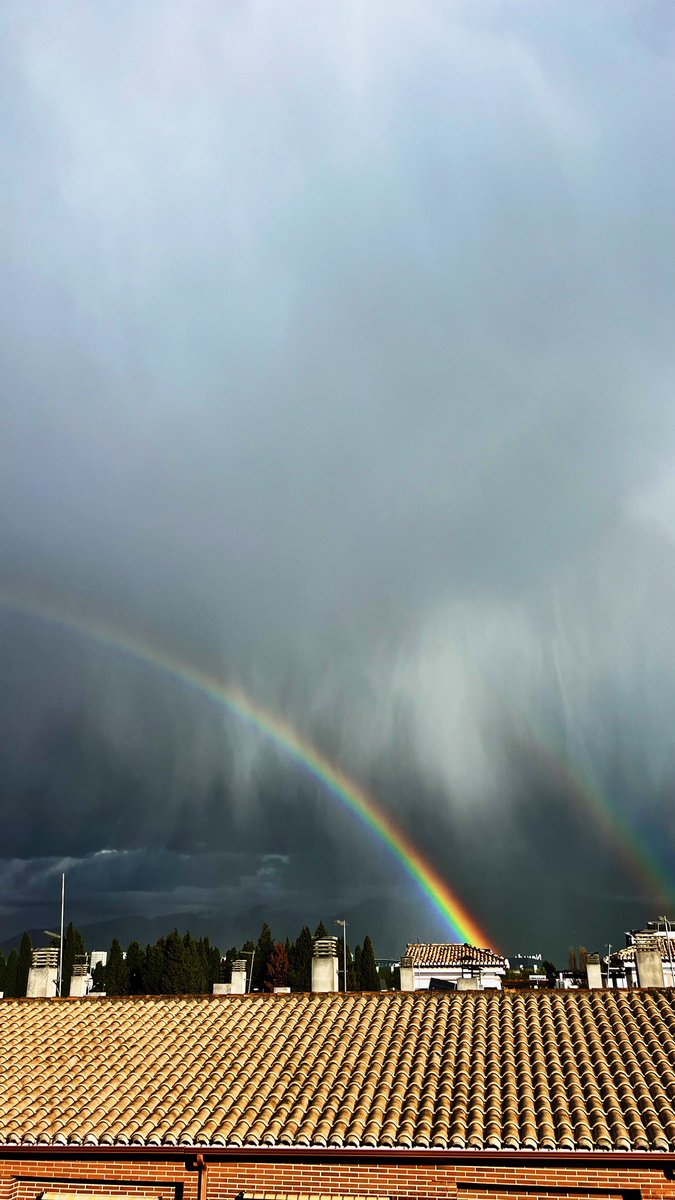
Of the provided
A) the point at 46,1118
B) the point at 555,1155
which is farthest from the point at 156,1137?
the point at 555,1155

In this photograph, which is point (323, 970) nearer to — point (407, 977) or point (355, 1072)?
point (407, 977)

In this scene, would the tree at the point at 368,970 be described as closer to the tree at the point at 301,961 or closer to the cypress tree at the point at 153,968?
the tree at the point at 301,961

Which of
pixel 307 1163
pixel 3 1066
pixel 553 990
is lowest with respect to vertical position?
pixel 307 1163

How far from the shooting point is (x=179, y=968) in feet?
257

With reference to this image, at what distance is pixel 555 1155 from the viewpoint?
46.0 feet

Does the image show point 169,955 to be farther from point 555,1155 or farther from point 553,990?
point 555,1155

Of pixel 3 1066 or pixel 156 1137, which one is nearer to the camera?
pixel 156 1137

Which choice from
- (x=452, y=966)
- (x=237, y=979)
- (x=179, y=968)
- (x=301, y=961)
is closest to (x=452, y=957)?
(x=452, y=966)

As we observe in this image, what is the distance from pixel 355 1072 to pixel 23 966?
77.6 metres

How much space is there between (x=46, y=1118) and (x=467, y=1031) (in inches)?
331

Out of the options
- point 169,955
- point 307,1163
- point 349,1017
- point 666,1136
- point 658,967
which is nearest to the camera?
point 666,1136

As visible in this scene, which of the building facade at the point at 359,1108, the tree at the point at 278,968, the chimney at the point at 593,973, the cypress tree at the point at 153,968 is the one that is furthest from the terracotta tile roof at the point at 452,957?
the building facade at the point at 359,1108

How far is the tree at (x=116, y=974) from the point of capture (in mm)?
77688

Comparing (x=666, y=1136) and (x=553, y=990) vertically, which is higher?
(x=553, y=990)
